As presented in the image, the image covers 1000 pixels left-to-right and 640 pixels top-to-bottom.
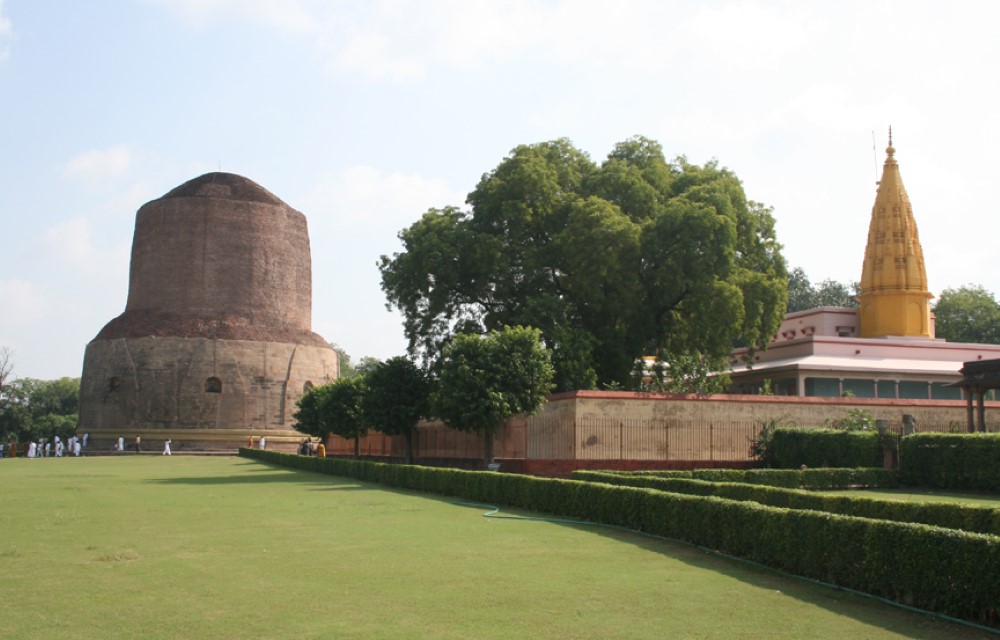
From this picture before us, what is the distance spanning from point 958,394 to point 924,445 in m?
15.4

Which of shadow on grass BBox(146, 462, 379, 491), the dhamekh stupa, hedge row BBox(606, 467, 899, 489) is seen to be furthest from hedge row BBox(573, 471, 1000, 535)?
the dhamekh stupa

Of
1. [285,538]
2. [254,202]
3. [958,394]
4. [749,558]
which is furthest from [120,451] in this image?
[749,558]

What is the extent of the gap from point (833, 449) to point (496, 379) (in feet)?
25.2

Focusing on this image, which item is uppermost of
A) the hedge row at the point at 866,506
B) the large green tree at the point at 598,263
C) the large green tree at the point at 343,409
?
→ the large green tree at the point at 598,263

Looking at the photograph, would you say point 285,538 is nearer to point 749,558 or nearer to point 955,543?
point 749,558

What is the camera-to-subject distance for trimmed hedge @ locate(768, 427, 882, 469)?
861 inches

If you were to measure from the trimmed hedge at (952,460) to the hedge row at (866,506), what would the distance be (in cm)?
802

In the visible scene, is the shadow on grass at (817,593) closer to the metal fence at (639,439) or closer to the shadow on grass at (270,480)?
the shadow on grass at (270,480)

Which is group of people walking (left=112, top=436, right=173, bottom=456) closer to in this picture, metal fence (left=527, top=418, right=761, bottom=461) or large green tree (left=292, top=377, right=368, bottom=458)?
large green tree (left=292, top=377, right=368, bottom=458)

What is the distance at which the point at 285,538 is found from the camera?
1101 cm

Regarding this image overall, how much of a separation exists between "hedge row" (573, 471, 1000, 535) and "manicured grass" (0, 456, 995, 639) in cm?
211

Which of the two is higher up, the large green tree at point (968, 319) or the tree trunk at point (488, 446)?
the large green tree at point (968, 319)

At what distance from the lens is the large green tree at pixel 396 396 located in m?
29.7

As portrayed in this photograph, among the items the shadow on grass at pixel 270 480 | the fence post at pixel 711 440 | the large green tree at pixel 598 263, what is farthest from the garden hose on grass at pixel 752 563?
the large green tree at pixel 598 263
